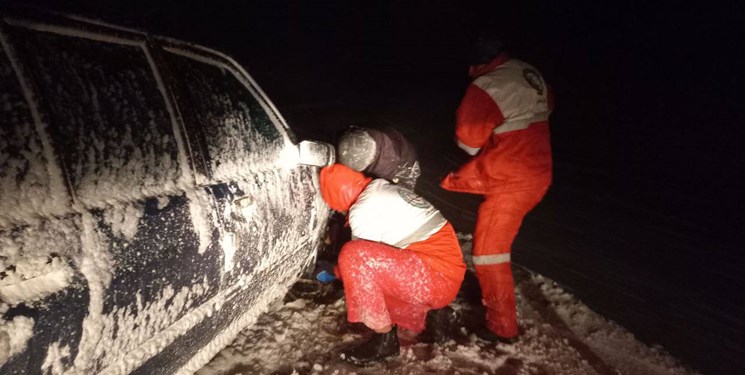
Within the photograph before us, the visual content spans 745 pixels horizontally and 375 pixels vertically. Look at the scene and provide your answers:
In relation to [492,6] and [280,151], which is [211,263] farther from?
[492,6]

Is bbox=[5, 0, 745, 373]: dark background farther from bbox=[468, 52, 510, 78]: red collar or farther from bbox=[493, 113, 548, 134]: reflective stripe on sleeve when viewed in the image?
bbox=[493, 113, 548, 134]: reflective stripe on sleeve

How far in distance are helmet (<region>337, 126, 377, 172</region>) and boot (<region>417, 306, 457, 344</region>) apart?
118 cm

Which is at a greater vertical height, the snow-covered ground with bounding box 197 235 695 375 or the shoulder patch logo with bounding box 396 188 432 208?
the shoulder patch logo with bounding box 396 188 432 208

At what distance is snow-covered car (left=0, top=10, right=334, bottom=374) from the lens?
3.16 feet

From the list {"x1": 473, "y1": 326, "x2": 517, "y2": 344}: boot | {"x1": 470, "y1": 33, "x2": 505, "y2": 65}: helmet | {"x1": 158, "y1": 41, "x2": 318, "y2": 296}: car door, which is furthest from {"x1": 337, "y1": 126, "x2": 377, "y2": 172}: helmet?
{"x1": 473, "y1": 326, "x2": 517, "y2": 344}: boot

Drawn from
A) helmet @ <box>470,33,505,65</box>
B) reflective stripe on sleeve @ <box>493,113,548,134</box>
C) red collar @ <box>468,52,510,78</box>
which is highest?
helmet @ <box>470,33,505,65</box>

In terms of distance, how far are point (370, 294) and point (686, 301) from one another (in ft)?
16.1

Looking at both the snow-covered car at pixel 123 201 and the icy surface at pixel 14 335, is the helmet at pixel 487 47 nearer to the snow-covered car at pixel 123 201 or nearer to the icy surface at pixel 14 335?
the snow-covered car at pixel 123 201

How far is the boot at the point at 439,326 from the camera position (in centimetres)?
256

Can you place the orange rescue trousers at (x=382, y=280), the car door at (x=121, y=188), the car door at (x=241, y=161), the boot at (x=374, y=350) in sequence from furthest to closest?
the boot at (x=374, y=350)
the orange rescue trousers at (x=382, y=280)
the car door at (x=241, y=161)
the car door at (x=121, y=188)

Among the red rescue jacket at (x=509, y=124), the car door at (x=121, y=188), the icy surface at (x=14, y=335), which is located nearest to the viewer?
the icy surface at (x=14, y=335)

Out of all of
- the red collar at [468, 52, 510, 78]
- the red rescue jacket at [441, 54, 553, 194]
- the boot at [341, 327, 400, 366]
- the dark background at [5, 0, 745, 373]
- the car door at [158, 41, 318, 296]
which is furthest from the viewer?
the dark background at [5, 0, 745, 373]

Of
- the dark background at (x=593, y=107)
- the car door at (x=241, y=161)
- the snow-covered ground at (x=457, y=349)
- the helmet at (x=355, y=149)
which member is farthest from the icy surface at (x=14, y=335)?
the helmet at (x=355, y=149)

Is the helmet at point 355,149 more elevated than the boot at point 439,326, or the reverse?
the helmet at point 355,149
